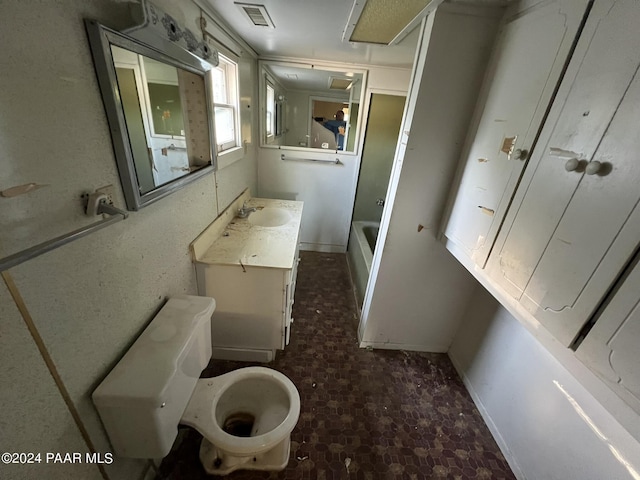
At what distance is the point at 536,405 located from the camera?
1.20 metres

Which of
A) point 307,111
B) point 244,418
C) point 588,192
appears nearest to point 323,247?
point 244,418

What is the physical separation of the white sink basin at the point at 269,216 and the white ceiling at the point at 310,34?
49.0 inches

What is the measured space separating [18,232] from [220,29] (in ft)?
5.01

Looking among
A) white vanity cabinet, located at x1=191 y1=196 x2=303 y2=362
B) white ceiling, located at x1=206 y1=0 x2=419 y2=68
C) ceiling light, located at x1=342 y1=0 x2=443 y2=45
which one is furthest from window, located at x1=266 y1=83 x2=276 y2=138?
white vanity cabinet, located at x1=191 y1=196 x2=303 y2=362

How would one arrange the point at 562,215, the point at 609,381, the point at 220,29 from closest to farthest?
the point at 609,381, the point at 562,215, the point at 220,29

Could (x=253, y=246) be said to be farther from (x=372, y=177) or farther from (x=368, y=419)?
(x=372, y=177)

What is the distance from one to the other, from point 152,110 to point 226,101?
3.60 feet

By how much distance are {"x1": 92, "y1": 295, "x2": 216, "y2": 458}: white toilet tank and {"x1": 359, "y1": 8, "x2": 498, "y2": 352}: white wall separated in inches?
44.5

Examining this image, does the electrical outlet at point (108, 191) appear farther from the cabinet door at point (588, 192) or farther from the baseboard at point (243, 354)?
the cabinet door at point (588, 192)

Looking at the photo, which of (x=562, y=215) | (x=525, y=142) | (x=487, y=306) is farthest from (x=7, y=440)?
(x=487, y=306)

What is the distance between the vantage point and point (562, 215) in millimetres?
775

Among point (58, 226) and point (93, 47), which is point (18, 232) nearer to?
point (58, 226)

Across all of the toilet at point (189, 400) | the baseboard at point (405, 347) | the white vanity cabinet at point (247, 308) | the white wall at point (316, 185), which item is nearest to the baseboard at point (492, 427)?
the baseboard at point (405, 347)

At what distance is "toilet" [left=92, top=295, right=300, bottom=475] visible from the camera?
789 millimetres
